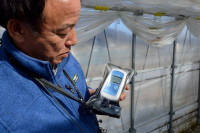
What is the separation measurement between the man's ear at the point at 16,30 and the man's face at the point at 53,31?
0.02 metres

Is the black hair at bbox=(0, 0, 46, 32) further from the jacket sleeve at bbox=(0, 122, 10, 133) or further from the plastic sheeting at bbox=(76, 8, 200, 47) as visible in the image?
the plastic sheeting at bbox=(76, 8, 200, 47)

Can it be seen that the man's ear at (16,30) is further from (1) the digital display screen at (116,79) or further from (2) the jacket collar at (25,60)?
(1) the digital display screen at (116,79)

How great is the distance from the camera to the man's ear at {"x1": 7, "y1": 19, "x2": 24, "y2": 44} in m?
0.49

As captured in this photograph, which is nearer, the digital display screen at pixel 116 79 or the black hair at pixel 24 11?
the black hair at pixel 24 11

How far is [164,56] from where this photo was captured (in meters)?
3.01

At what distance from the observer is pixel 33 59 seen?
523mm

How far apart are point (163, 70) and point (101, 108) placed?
102 inches

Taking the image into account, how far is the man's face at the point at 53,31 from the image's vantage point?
50 centimetres

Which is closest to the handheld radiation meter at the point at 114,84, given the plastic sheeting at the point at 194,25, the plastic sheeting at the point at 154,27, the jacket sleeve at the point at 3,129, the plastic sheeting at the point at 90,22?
the jacket sleeve at the point at 3,129

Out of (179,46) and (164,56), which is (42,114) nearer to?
(164,56)

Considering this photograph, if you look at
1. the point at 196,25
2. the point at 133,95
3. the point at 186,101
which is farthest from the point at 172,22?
the point at 186,101

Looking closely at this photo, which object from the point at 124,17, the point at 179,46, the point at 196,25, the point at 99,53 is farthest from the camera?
the point at 179,46

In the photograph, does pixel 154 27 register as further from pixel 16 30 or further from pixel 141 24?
pixel 16 30

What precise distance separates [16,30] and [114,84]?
0.46 m
